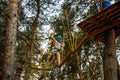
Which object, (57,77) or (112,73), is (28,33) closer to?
(57,77)

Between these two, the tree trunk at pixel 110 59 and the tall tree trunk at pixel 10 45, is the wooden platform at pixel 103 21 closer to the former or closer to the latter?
the tree trunk at pixel 110 59

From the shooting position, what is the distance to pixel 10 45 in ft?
16.6

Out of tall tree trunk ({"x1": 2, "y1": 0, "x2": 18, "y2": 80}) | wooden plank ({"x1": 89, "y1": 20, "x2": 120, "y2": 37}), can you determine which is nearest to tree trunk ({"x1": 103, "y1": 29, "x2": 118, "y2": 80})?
wooden plank ({"x1": 89, "y1": 20, "x2": 120, "y2": 37})

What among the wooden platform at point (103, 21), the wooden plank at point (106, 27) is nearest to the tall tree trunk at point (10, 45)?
the wooden platform at point (103, 21)

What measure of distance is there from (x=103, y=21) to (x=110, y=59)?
0.93m

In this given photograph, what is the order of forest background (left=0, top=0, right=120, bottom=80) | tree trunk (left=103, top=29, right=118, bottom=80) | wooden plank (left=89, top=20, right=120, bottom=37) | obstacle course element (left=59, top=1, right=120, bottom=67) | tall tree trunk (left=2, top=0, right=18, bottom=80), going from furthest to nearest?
forest background (left=0, top=0, right=120, bottom=80) < wooden plank (left=89, top=20, right=120, bottom=37) < obstacle course element (left=59, top=1, right=120, bottom=67) < tall tree trunk (left=2, top=0, right=18, bottom=80) < tree trunk (left=103, top=29, right=118, bottom=80)

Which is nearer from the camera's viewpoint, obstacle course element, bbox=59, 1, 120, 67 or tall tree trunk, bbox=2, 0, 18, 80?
tall tree trunk, bbox=2, 0, 18, 80

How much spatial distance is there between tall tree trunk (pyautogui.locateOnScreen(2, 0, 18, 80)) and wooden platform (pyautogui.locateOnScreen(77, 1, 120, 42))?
1541mm

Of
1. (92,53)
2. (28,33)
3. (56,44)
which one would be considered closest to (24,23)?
(28,33)

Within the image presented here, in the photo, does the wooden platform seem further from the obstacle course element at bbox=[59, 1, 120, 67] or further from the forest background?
the forest background

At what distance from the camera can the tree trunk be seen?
15.2 feet

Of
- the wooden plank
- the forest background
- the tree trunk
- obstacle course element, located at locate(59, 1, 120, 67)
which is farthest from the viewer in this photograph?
the forest background

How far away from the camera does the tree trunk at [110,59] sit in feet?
15.2

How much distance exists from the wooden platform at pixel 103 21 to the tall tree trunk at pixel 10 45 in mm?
1541
